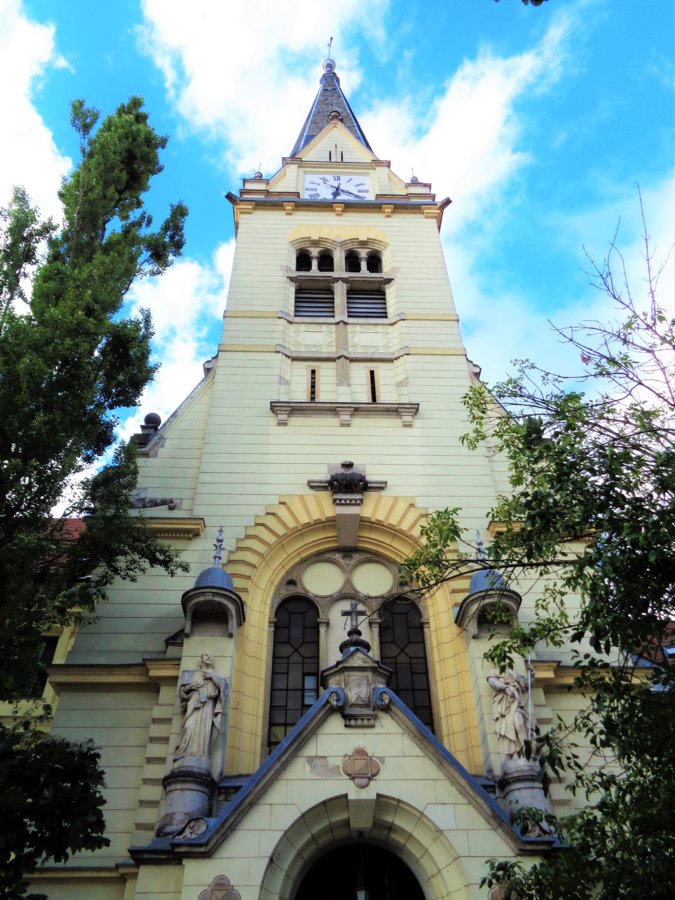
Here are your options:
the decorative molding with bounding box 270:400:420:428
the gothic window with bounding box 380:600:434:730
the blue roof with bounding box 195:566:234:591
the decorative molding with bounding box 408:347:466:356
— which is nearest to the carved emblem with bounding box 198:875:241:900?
the blue roof with bounding box 195:566:234:591

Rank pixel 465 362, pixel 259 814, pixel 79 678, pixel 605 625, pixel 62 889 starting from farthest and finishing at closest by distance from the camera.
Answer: pixel 465 362, pixel 79 678, pixel 62 889, pixel 259 814, pixel 605 625

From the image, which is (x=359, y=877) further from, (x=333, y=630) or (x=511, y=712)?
(x=333, y=630)

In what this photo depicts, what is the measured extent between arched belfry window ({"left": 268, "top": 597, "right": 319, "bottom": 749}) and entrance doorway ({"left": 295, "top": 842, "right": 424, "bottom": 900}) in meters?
2.46

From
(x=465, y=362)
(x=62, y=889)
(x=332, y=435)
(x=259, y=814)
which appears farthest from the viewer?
(x=465, y=362)

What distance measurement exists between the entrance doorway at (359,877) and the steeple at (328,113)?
82.8 feet

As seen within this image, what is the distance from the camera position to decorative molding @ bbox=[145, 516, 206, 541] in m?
15.9

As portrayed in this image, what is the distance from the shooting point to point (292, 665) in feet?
48.3

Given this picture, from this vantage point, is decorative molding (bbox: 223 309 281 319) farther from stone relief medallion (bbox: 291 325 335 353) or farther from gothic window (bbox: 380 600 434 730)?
gothic window (bbox: 380 600 434 730)

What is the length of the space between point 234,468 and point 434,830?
29.6ft

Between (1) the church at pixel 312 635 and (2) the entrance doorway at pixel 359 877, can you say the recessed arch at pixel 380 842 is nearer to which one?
(1) the church at pixel 312 635

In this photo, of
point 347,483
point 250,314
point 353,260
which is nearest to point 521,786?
point 347,483

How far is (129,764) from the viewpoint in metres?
12.7

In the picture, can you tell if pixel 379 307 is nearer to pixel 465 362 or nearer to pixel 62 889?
pixel 465 362

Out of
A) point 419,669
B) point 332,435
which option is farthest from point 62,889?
point 332,435
